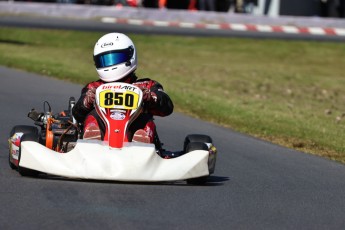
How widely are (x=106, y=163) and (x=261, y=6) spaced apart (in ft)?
92.4

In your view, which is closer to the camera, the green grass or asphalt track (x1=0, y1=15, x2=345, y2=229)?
asphalt track (x1=0, y1=15, x2=345, y2=229)

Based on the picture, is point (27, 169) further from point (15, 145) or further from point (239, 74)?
point (239, 74)

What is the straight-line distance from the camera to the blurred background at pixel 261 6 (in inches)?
1342

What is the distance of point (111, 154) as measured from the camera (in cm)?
766

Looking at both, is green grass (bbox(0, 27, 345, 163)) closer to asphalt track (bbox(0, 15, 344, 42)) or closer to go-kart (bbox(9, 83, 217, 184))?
asphalt track (bbox(0, 15, 344, 42))

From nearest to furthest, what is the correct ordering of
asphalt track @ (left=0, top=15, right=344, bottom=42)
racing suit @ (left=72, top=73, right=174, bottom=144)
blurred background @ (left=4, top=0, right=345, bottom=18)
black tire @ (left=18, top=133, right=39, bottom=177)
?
black tire @ (left=18, top=133, right=39, bottom=177), racing suit @ (left=72, top=73, right=174, bottom=144), asphalt track @ (left=0, top=15, right=344, bottom=42), blurred background @ (left=4, top=0, right=345, bottom=18)

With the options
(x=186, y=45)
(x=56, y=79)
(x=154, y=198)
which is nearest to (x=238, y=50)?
(x=186, y=45)

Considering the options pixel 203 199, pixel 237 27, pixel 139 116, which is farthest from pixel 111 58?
pixel 237 27

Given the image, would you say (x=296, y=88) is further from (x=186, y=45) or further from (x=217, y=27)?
(x=217, y=27)

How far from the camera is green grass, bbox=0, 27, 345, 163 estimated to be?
13617mm

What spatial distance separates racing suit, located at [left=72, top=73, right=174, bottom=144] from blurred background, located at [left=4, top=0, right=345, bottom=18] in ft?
82.0

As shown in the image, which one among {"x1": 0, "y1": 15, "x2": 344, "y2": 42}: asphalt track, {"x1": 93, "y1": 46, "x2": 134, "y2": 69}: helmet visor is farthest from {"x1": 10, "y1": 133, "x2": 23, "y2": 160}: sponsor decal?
{"x1": 0, "y1": 15, "x2": 344, "y2": 42}: asphalt track

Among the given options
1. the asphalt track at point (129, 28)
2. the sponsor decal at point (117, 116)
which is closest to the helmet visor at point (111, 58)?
the sponsor decal at point (117, 116)

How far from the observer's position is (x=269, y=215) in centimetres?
708
